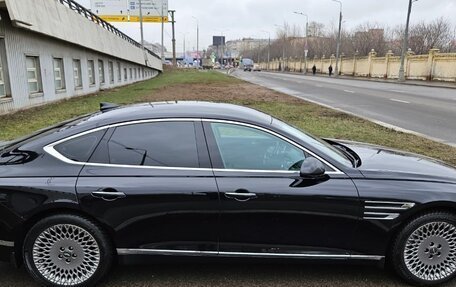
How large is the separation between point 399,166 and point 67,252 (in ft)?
9.46

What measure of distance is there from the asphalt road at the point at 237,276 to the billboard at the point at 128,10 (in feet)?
158

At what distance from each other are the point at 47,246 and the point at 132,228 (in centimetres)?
69

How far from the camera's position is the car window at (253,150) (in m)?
3.31

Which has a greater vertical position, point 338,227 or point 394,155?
point 394,155

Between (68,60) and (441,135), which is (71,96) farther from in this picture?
(441,135)

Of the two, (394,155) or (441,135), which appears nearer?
(394,155)

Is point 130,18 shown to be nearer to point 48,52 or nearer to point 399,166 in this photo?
point 48,52

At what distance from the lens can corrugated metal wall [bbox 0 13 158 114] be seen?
12.8m

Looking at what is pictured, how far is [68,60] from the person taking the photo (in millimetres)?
18625

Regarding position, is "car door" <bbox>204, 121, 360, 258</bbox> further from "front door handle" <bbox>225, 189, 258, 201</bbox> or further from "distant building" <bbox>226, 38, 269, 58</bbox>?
"distant building" <bbox>226, 38, 269, 58</bbox>

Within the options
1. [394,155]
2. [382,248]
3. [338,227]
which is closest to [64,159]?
[338,227]

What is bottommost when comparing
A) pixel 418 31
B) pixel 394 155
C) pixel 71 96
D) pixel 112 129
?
pixel 71 96

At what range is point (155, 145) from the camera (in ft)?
11.0

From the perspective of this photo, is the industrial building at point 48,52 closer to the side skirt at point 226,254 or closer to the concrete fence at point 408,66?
the side skirt at point 226,254
